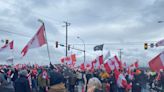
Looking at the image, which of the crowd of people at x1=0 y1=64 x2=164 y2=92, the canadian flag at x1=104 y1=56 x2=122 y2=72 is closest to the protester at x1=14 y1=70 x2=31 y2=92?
the crowd of people at x1=0 y1=64 x2=164 y2=92

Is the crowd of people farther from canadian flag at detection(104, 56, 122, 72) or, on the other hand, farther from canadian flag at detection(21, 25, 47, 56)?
canadian flag at detection(21, 25, 47, 56)

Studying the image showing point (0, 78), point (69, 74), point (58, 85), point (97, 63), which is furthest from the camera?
point (97, 63)

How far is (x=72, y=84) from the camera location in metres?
23.9

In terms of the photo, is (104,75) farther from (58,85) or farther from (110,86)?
(58,85)

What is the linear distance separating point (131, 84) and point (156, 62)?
4.70 metres

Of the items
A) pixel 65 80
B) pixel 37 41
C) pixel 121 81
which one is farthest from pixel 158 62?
pixel 37 41

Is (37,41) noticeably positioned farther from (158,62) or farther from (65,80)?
(158,62)

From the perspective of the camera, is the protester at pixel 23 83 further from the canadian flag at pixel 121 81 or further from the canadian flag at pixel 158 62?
the canadian flag at pixel 121 81

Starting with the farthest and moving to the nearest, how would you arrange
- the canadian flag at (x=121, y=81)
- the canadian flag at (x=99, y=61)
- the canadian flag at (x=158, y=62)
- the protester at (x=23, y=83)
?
the canadian flag at (x=99, y=61)
the canadian flag at (x=121, y=81)
the canadian flag at (x=158, y=62)
the protester at (x=23, y=83)

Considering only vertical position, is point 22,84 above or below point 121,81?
above

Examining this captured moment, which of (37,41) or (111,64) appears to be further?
(111,64)

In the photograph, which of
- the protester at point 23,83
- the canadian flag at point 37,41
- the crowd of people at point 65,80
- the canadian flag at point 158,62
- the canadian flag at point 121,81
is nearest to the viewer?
the crowd of people at point 65,80

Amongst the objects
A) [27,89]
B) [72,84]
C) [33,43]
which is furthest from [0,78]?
[72,84]

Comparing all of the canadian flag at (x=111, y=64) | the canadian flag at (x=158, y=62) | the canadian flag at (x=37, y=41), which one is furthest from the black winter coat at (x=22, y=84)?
the canadian flag at (x=111, y=64)
